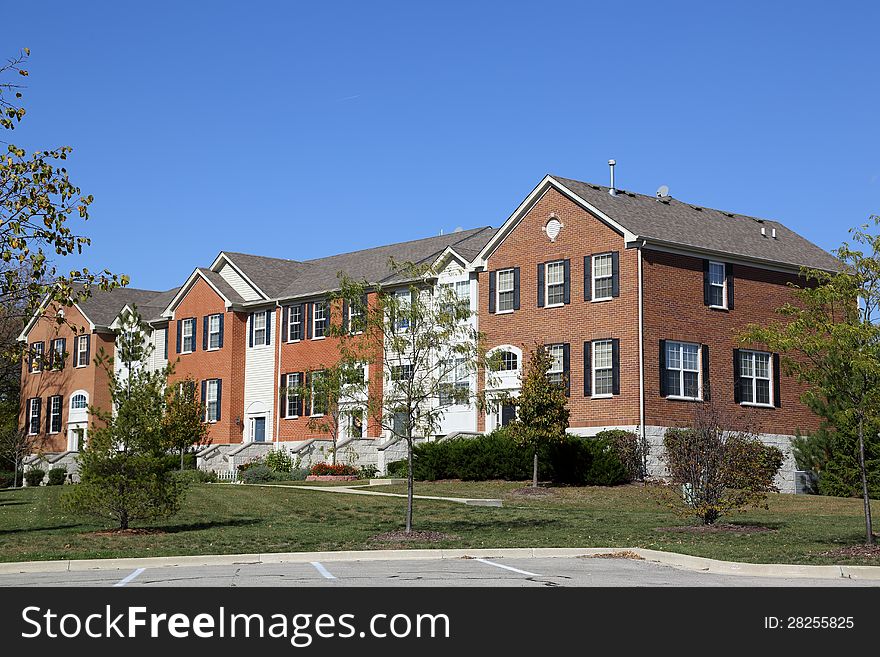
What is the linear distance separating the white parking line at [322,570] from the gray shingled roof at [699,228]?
22573mm

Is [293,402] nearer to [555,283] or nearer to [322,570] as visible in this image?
[555,283]

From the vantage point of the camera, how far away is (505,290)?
42156 mm

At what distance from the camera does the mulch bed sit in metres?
22.6

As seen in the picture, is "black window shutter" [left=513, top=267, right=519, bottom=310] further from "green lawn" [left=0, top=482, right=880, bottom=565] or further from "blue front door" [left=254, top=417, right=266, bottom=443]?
"blue front door" [left=254, top=417, right=266, bottom=443]

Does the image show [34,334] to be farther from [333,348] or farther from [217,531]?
[217,531]

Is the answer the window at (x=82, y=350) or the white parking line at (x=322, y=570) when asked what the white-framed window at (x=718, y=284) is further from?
the window at (x=82, y=350)

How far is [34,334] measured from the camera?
66.1 metres

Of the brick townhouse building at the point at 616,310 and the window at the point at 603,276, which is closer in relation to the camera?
the brick townhouse building at the point at 616,310

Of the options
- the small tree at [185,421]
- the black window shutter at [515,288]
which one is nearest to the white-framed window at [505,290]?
the black window shutter at [515,288]

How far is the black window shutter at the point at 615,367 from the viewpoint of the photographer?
37781 mm

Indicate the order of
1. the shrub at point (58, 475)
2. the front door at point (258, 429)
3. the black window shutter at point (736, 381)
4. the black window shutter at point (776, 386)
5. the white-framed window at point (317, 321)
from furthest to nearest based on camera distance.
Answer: the shrub at point (58, 475), the front door at point (258, 429), the white-framed window at point (317, 321), the black window shutter at point (776, 386), the black window shutter at point (736, 381)

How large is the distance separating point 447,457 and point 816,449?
11.9 metres

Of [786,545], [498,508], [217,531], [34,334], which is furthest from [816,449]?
[34,334]

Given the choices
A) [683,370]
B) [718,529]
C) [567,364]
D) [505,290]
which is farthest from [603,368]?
[718,529]
